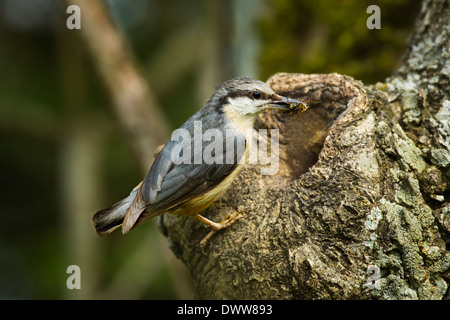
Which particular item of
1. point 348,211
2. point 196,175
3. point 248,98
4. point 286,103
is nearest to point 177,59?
point 248,98

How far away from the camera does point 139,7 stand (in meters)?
7.08

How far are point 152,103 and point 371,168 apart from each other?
9.94 feet

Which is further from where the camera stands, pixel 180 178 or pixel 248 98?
pixel 248 98

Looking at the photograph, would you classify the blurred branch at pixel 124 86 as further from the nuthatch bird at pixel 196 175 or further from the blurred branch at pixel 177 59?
the nuthatch bird at pixel 196 175

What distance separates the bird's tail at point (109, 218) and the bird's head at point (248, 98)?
918mm

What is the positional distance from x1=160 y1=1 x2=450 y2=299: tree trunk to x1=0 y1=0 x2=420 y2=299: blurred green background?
1348mm

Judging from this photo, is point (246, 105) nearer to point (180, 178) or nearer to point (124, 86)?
point (180, 178)

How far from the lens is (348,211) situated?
98.7 inches

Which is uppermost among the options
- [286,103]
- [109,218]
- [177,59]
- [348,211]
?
[177,59]

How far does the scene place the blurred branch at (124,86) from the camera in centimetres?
493

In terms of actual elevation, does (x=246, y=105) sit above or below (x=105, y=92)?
below

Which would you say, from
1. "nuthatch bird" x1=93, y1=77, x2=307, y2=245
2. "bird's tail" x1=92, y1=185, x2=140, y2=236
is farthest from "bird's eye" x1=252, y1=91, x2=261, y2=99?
"bird's tail" x1=92, y1=185, x2=140, y2=236

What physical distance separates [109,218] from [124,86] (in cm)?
226
